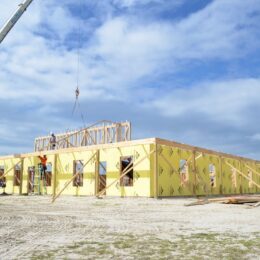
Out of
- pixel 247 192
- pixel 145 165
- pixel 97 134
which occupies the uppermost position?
pixel 97 134

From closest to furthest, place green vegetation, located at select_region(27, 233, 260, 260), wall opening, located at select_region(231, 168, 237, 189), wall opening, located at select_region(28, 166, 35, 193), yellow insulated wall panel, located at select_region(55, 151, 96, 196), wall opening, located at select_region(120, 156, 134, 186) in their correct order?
green vegetation, located at select_region(27, 233, 260, 260)
wall opening, located at select_region(120, 156, 134, 186)
yellow insulated wall panel, located at select_region(55, 151, 96, 196)
wall opening, located at select_region(231, 168, 237, 189)
wall opening, located at select_region(28, 166, 35, 193)

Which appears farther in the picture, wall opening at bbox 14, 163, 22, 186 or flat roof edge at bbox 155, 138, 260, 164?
wall opening at bbox 14, 163, 22, 186

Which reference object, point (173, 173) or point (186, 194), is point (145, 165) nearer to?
point (173, 173)

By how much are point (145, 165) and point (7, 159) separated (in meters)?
15.3

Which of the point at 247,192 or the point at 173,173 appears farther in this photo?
the point at 247,192

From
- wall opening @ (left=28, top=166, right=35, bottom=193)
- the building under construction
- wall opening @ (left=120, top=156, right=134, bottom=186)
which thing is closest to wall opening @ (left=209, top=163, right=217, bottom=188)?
the building under construction

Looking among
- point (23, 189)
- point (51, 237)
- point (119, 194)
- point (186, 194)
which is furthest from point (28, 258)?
Answer: point (23, 189)

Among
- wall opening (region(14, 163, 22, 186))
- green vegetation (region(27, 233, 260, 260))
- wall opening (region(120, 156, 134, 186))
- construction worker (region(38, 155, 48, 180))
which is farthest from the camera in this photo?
wall opening (region(14, 163, 22, 186))

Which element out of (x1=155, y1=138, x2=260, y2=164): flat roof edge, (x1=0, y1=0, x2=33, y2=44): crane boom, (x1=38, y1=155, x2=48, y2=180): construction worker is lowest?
(x1=38, y1=155, x2=48, y2=180): construction worker

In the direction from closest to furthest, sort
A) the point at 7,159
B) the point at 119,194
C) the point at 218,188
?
the point at 119,194
the point at 218,188
the point at 7,159

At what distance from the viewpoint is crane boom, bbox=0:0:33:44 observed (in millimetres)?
16734

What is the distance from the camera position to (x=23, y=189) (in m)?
26.8

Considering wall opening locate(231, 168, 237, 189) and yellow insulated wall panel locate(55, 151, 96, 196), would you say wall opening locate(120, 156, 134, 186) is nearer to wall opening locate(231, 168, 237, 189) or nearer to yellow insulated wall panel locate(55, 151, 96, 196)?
yellow insulated wall panel locate(55, 151, 96, 196)

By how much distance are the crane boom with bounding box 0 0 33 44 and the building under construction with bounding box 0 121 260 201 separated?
7906 mm
